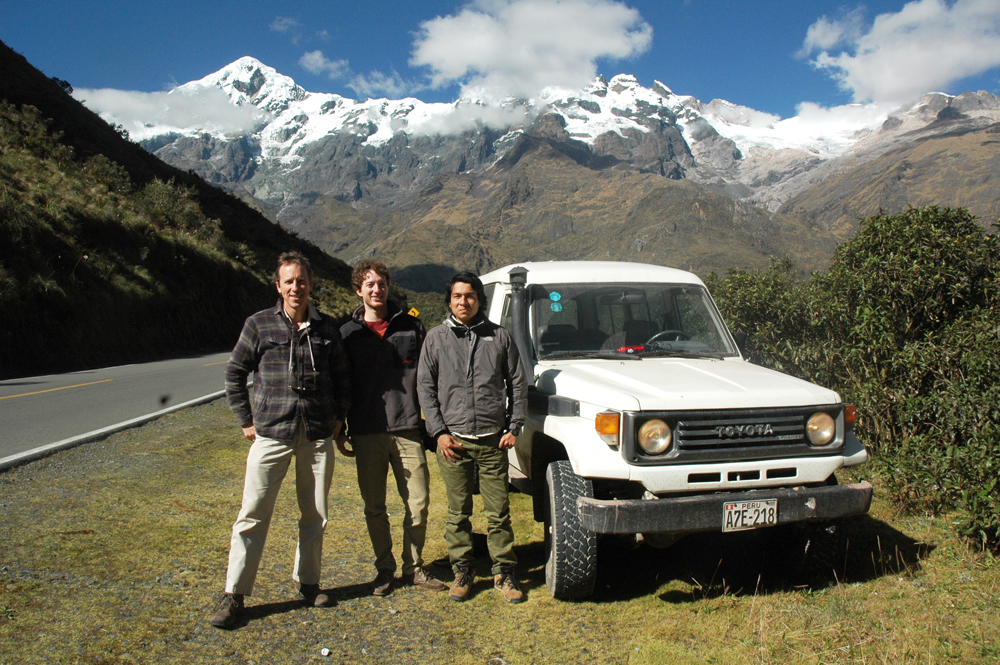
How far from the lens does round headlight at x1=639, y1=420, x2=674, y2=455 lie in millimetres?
3795

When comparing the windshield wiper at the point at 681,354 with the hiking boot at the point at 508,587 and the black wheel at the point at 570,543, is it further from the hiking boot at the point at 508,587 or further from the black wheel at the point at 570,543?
the hiking boot at the point at 508,587

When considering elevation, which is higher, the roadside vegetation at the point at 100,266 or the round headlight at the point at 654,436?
the roadside vegetation at the point at 100,266

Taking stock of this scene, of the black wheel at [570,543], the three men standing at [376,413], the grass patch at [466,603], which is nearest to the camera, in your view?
the grass patch at [466,603]

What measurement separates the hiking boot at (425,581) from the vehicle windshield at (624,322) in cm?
170

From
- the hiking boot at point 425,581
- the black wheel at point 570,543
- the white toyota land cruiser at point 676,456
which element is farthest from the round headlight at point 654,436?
the hiking boot at point 425,581

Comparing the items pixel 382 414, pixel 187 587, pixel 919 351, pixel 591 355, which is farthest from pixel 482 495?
pixel 919 351

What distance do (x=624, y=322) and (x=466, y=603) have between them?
2370mm


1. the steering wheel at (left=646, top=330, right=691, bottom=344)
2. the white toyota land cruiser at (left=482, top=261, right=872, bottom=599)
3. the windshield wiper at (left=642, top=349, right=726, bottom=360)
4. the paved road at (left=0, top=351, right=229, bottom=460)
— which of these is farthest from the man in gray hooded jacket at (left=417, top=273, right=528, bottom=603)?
the paved road at (left=0, top=351, right=229, bottom=460)

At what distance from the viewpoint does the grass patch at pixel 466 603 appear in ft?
11.4

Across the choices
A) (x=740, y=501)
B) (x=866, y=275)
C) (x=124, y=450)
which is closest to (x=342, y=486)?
(x=124, y=450)

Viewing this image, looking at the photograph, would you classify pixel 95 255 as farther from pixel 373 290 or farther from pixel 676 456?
pixel 676 456

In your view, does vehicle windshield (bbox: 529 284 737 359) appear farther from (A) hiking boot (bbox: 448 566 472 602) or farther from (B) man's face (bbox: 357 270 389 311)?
(A) hiking boot (bbox: 448 566 472 602)

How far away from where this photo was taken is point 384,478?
4195 millimetres

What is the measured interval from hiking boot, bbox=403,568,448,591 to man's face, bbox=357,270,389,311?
67.3 inches
